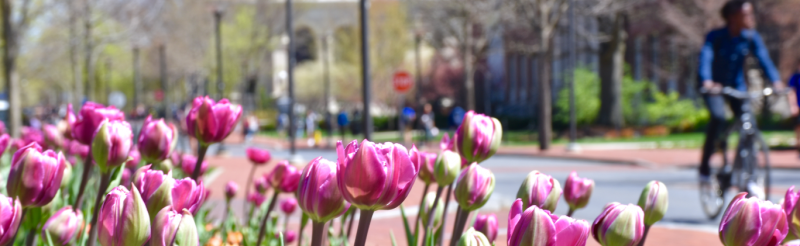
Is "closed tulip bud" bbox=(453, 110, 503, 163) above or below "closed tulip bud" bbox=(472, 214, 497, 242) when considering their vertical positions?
above

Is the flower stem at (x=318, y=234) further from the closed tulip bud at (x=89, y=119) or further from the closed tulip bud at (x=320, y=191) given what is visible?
the closed tulip bud at (x=89, y=119)

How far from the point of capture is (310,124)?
3341cm

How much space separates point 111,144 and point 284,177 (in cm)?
76

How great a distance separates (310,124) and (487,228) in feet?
103

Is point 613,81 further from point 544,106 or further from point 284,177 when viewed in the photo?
point 284,177

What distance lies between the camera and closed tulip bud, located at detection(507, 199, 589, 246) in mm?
1178

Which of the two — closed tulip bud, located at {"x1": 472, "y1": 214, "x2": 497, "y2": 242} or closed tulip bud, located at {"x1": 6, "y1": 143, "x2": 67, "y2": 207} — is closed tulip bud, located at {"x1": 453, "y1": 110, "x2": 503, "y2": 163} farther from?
closed tulip bud, located at {"x1": 6, "y1": 143, "x2": 67, "y2": 207}

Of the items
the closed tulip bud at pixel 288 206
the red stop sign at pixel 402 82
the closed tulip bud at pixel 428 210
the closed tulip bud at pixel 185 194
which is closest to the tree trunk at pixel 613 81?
the red stop sign at pixel 402 82

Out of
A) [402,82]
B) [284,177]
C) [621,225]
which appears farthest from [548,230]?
[402,82]

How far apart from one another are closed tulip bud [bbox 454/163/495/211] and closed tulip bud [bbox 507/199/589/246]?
0.55 metres

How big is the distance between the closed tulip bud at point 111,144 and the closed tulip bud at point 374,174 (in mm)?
754

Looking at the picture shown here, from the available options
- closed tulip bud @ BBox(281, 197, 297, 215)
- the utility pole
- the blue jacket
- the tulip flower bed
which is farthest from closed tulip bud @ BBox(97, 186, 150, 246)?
the utility pole

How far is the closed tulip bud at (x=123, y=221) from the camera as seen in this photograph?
122cm

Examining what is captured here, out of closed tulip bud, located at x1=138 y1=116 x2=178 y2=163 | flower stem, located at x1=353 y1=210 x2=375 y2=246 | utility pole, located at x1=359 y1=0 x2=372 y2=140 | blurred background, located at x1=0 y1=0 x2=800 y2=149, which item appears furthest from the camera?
blurred background, located at x1=0 y1=0 x2=800 y2=149
